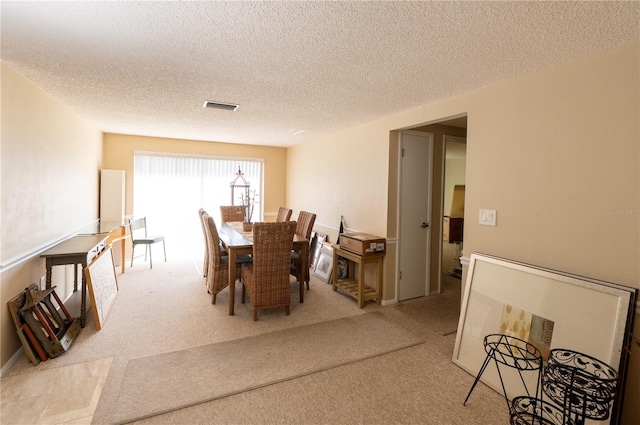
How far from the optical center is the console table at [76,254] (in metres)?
2.76

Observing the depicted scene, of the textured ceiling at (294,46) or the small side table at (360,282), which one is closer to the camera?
the textured ceiling at (294,46)

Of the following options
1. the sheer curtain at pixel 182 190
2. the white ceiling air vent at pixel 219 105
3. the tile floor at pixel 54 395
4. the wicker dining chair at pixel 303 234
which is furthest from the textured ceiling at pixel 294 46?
the sheer curtain at pixel 182 190

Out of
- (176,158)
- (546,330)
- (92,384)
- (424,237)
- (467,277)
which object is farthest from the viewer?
(176,158)

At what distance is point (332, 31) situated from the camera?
5.69ft

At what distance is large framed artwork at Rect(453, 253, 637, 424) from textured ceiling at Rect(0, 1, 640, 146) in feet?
4.81

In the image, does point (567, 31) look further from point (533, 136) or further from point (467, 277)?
point (467, 277)

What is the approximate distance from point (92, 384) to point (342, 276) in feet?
9.86

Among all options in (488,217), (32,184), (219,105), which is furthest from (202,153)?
(488,217)

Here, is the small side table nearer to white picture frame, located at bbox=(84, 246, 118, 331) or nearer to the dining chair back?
white picture frame, located at bbox=(84, 246, 118, 331)

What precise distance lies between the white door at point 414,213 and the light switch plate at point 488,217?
1.25 m

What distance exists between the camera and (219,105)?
3342 mm

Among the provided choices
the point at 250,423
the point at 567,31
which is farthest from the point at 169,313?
the point at 567,31

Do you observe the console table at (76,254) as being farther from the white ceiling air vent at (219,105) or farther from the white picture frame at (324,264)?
the white picture frame at (324,264)

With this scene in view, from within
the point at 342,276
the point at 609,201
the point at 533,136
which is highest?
the point at 533,136
